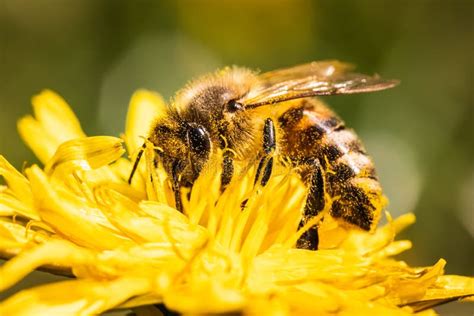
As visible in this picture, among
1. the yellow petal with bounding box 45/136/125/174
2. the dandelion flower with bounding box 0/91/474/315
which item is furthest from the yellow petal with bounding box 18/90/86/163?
the yellow petal with bounding box 45/136/125/174

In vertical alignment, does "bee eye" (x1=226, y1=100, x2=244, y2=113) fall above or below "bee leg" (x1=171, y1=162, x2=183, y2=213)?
above

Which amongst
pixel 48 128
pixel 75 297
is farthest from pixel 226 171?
pixel 48 128

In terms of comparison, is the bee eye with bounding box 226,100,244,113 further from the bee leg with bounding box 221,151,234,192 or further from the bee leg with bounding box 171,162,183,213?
the bee leg with bounding box 171,162,183,213

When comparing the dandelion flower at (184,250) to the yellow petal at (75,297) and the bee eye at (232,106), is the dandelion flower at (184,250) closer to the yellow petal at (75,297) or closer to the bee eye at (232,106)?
the yellow petal at (75,297)

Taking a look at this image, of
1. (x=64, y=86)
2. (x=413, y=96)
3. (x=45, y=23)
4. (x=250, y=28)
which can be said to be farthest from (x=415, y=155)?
(x=45, y=23)

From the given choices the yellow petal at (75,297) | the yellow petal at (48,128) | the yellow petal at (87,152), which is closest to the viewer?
the yellow petal at (75,297)

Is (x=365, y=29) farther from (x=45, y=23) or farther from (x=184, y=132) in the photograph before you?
(x=184, y=132)

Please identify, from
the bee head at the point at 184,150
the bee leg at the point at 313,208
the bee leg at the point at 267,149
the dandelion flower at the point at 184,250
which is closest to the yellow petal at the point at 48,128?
the dandelion flower at the point at 184,250

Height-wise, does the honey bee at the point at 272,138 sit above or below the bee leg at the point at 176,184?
above
